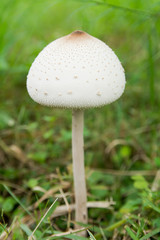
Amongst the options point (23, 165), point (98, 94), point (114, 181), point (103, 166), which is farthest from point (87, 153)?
point (98, 94)

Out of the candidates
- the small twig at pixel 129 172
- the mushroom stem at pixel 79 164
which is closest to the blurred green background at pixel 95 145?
the small twig at pixel 129 172

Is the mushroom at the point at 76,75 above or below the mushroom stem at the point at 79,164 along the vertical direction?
above

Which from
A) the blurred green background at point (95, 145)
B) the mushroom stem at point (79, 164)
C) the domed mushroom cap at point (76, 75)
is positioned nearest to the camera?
the domed mushroom cap at point (76, 75)

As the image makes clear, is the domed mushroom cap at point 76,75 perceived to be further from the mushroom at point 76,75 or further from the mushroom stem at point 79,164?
the mushroom stem at point 79,164

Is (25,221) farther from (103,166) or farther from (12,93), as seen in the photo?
(12,93)

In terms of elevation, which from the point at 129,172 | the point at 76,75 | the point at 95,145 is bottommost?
the point at 129,172

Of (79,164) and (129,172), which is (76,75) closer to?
(79,164)

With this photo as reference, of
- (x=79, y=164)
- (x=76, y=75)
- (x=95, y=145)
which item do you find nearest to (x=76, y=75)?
(x=76, y=75)
